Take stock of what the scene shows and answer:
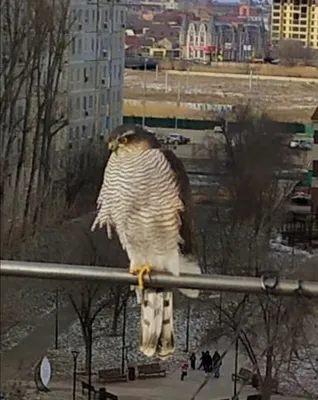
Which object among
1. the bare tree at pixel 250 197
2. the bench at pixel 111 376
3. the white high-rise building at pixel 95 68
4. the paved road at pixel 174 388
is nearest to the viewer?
the paved road at pixel 174 388

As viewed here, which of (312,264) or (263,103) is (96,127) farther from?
(312,264)

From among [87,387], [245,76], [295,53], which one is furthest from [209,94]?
[87,387]

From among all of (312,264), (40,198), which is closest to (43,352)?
(40,198)

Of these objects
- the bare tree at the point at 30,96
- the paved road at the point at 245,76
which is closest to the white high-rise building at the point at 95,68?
the bare tree at the point at 30,96

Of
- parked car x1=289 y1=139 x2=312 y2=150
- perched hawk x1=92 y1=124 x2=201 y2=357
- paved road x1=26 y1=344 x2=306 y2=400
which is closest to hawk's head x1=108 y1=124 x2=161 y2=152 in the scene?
perched hawk x1=92 y1=124 x2=201 y2=357

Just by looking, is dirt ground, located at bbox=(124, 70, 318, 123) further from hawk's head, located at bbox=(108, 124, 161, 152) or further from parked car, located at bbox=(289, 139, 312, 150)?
hawk's head, located at bbox=(108, 124, 161, 152)

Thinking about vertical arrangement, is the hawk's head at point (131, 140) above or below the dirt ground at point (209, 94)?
above

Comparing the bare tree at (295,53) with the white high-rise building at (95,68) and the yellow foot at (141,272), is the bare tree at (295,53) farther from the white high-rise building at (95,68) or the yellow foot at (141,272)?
the yellow foot at (141,272)
